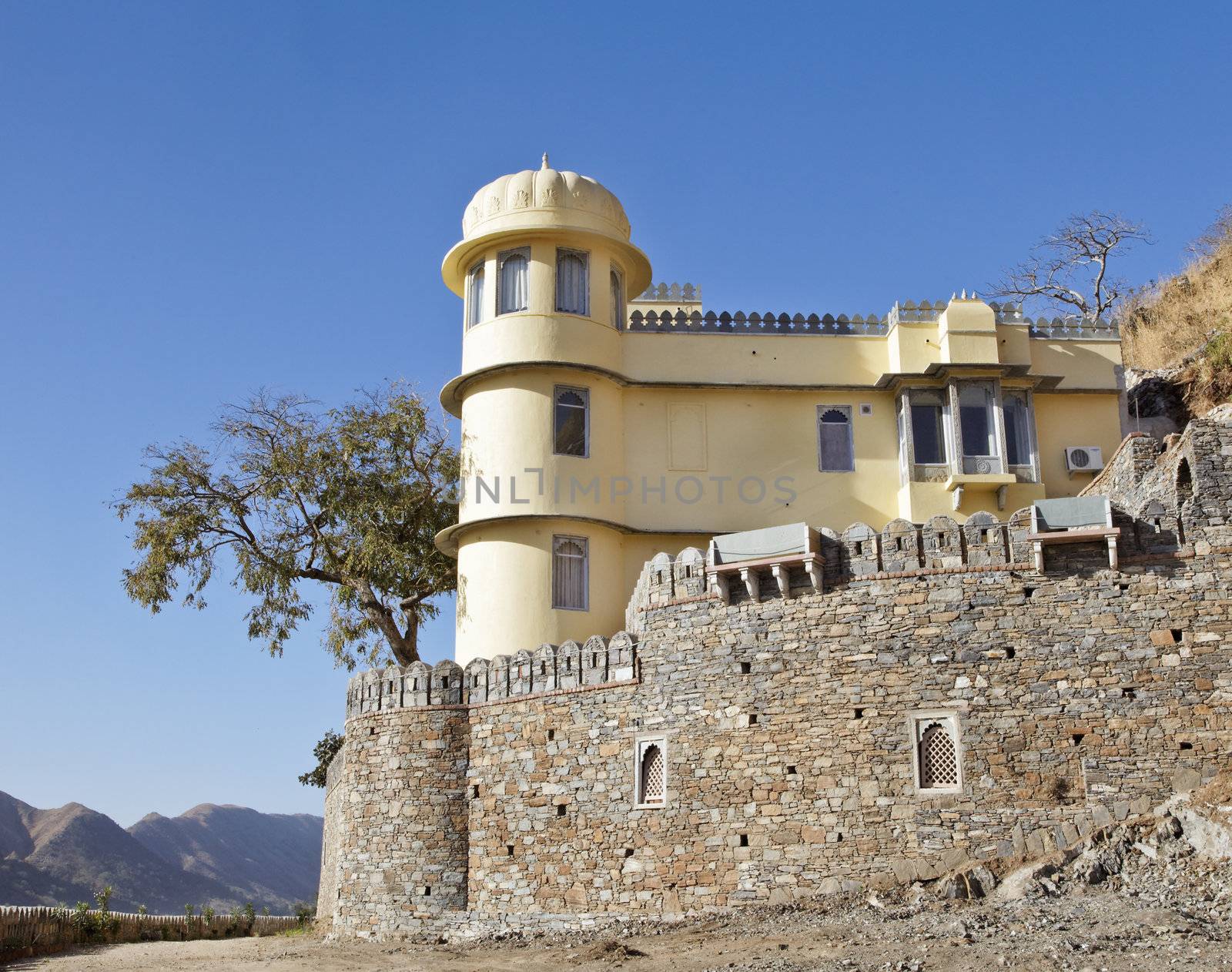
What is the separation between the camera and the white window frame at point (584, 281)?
75.6 feet

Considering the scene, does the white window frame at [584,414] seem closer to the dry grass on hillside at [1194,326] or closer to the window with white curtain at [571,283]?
the window with white curtain at [571,283]

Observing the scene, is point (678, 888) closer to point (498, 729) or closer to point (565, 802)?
point (565, 802)

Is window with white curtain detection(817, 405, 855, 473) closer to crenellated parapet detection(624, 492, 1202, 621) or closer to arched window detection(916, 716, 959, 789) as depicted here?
crenellated parapet detection(624, 492, 1202, 621)

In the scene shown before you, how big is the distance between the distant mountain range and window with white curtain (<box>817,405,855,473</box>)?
37500mm

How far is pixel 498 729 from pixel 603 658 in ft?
6.41

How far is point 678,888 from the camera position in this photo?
16.6 metres

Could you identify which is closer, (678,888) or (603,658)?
(678,888)

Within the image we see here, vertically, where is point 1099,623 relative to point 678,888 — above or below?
above

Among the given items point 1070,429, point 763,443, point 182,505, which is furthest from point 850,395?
point 182,505

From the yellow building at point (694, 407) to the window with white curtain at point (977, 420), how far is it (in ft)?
0.13

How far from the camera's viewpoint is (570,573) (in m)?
21.8

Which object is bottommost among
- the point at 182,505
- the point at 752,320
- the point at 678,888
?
the point at 678,888

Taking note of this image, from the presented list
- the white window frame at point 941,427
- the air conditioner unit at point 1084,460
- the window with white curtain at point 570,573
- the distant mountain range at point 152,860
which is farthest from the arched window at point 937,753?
the distant mountain range at point 152,860

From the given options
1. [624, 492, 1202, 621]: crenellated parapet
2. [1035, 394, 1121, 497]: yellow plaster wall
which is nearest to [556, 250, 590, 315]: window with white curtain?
[624, 492, 1202, 621]: crenellated parapet
